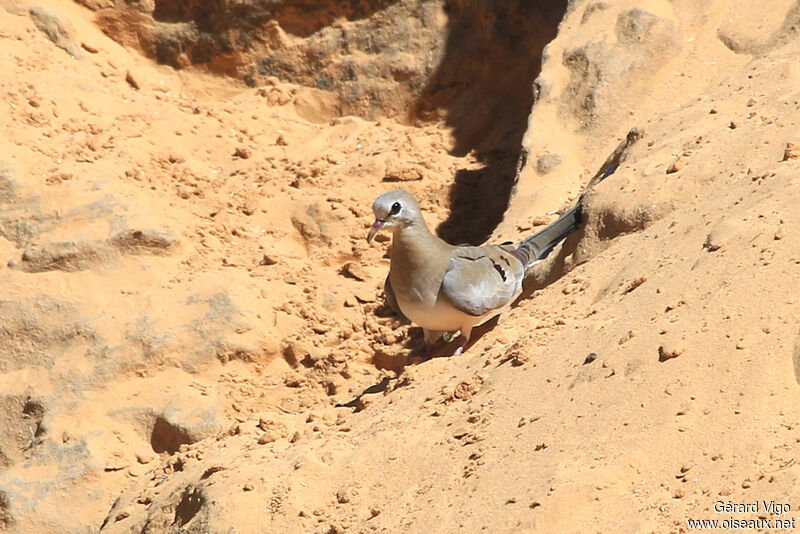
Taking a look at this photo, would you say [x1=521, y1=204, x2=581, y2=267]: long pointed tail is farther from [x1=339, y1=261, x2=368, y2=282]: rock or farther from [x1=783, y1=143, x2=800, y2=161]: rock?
[x1=339, y1=261, x2=368, y2=282]: rock

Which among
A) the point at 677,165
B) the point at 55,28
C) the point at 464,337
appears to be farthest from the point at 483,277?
the point at 55,28

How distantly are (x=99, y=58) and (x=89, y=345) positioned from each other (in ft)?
10.7

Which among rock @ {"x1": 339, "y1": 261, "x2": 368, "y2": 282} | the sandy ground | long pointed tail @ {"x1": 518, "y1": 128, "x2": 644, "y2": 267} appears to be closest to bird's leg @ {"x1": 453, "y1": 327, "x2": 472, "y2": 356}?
the sandy ground

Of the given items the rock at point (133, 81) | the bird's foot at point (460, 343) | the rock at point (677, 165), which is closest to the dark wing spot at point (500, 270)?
the bird's foot at point (460, 343)

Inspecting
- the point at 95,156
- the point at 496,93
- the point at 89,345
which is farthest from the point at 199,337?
the point at 496,93

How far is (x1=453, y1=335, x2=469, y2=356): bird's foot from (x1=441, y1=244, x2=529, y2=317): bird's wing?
0.61 ft

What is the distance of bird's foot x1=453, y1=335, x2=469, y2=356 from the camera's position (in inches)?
217

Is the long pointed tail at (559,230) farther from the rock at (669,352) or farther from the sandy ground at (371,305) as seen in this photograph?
the rock at (669,352)

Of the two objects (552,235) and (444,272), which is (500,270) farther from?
(552,235)

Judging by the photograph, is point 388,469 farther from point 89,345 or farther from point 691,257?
point 89,345

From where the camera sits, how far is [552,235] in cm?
593

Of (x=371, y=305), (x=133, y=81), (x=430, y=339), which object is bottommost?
(x=133, y=81)

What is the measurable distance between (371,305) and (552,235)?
143 centimetres

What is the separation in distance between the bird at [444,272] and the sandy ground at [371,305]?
209mm
